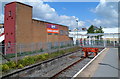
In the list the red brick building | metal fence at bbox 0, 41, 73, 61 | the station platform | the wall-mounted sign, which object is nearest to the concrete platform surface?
the station platform

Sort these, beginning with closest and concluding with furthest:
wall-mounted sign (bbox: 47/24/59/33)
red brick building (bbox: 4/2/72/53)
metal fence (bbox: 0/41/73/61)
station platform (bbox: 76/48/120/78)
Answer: station platform (bbox: 76/48/120/78) → metal fence (bbox: 0/41/73/61) → red brick building (bbox: 4/2/72/53) → wall-mounted sign (bbox: 47/24/59/33)

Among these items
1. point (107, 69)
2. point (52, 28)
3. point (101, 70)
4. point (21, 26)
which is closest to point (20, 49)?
point (21, 26)

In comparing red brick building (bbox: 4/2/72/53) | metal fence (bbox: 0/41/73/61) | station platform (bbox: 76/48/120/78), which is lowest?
station platform (bbox: 76/48/120/78)

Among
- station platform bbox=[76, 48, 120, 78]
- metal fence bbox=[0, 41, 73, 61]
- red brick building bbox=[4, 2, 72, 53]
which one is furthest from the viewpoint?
red brick building bbox=[4, 2, 72, 53]

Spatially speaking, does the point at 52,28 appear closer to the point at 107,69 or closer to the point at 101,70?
the point at 107,69

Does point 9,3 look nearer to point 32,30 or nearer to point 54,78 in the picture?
point 32,30

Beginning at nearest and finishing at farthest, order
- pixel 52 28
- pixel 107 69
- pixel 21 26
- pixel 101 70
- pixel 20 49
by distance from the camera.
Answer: pixel 101 70 → pixel 107 69 → pixel 20 49 → pixel 21 26 → pixel 52 28

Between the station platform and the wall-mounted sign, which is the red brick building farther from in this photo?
the station platform

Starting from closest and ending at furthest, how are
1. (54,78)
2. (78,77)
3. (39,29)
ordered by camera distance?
(78,77), (54,78), (39,29)

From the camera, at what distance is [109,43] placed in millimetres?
38188

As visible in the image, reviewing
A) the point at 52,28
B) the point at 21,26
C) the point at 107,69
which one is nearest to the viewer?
the point at 107,69

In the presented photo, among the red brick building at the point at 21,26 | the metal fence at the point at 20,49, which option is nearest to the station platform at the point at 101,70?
the metal fence at the point at 20,49

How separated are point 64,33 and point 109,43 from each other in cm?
1394

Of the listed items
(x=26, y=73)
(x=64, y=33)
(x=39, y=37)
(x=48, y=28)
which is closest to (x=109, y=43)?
(x=64, y=33)
